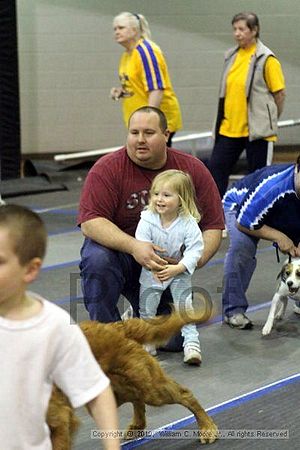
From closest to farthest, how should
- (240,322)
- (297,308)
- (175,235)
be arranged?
(175,235) < (240,322) < (297,308)

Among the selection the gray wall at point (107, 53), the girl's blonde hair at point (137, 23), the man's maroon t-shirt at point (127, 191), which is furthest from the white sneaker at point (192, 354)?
the gray wall at point (107, 53)

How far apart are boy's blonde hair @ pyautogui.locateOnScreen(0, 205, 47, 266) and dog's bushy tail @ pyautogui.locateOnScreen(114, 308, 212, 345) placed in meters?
1.24

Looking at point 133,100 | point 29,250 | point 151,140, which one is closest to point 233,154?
point 133,100

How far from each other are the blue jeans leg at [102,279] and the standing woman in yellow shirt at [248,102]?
10.6 ft

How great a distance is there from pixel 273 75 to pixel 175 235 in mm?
3434

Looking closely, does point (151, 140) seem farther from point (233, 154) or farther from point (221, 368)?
point (233, 154)

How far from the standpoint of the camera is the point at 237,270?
5.33 meters

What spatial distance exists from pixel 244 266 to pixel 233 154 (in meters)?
2.58

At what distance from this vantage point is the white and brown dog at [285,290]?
4994 millimetres

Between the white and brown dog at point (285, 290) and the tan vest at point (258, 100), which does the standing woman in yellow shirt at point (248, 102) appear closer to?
the tan vest at point (258, 100)

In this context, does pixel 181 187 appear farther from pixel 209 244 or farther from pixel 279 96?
pixel 279 96

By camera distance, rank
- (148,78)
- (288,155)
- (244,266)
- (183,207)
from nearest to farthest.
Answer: (183,207) → (244,266) → (148,78) → (288,155)

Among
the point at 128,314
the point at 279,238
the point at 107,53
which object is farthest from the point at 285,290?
the point at 107,53

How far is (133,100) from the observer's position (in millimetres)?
7805
